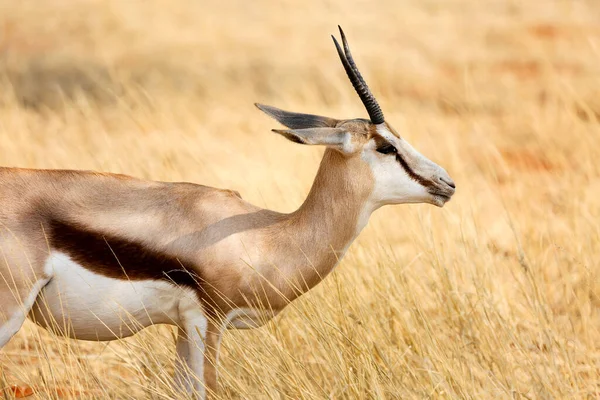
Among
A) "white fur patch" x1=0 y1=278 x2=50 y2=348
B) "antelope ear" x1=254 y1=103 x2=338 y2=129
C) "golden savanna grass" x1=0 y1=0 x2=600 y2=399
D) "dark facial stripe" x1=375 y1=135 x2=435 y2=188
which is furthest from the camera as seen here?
"golden savanna grass" x1=0 y1=0 x2=600 y2=399

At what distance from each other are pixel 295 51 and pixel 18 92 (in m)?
5.13

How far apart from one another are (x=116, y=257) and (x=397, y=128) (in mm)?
6526

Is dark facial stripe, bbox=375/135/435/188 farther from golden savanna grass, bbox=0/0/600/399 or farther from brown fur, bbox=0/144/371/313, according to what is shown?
golden savanna grass, bbox=0/0/600/399

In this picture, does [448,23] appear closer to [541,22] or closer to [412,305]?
[541,22]

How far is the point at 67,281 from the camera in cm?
406

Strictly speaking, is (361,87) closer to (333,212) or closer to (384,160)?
(384,160)

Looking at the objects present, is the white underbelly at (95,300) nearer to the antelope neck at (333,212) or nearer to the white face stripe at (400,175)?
the antelope neck at (333,212)

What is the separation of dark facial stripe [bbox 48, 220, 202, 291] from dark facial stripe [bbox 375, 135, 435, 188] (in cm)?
106

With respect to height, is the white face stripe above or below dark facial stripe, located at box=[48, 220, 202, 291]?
above

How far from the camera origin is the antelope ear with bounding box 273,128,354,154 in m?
3.99

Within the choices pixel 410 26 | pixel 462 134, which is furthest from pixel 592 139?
pixel 410 26

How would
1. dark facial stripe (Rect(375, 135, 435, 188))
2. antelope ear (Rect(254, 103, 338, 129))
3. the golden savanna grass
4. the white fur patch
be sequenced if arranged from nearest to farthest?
the white fur patch, antelope ear (Rect(254, 103, 338, 129)), dark facial stripe (Rect(375, 135, 435, 188)), the golden savanna grass

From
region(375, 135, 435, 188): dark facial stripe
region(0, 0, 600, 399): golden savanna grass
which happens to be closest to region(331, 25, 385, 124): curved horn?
region(375, 135, 435, 188): dark facial stripe

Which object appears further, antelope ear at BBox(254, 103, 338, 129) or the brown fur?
antelope ear at BBox(254, 103, 338, 129)
